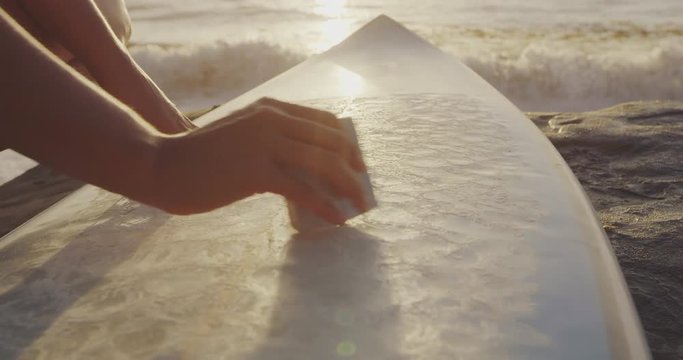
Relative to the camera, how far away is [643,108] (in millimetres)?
2320

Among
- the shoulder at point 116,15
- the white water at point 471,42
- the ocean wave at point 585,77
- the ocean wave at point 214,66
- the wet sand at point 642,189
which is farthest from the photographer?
the ocean wave at point 214,66

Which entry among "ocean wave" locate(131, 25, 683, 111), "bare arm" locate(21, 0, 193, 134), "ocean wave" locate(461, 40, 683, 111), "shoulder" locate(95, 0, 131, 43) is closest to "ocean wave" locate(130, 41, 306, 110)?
"ocean wave" locate(131, 25, 683, 111)

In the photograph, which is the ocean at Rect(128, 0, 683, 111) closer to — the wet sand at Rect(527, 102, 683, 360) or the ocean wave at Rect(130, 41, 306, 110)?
the ocean wave at Rect(130, 41, 306, 110)

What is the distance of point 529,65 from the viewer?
16.2 feet

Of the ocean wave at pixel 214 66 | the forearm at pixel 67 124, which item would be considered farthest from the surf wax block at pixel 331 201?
the ocean wave at pixel 214 66

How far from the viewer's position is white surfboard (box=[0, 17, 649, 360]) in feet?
2.34

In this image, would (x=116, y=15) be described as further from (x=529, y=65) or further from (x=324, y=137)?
(x=529, y=65)

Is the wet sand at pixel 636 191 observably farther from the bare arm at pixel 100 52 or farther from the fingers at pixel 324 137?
the bare arm at pixel 100 52

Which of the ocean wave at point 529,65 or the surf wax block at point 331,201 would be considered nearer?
the surf wax block at point 331,201

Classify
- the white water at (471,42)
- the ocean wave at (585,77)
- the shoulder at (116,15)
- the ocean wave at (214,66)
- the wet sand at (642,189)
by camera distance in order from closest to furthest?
the wet sand at (642,189), the shoulder at (116,15), the ocean wave at (585,77), the white water at (471,42), the ocean wave at (214,66)

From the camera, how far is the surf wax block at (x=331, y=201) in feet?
2.58

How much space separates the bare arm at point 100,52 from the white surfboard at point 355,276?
0.57 ft

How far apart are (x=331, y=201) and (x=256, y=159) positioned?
0.46 feet

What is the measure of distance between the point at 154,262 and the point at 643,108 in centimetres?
193
